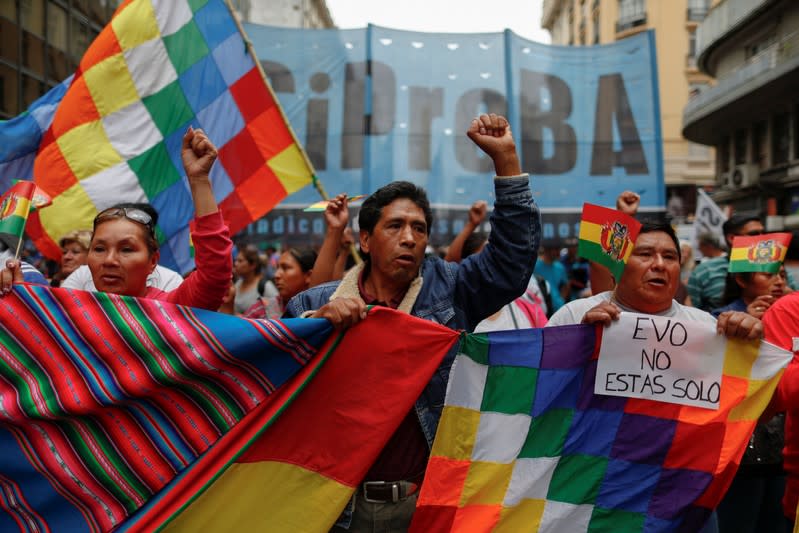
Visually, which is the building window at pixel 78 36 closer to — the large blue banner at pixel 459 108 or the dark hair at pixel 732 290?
the large blue banner at pixel 459 108

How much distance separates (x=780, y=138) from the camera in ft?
75.7

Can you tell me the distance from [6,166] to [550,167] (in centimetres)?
667

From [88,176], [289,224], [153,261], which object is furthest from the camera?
[289,224]

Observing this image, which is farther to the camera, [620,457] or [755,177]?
[755,177]

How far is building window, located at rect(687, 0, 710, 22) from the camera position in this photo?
1407 inches

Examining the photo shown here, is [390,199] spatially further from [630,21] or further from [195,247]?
[630,21]

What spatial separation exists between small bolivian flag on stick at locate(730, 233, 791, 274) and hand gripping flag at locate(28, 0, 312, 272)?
2983mm

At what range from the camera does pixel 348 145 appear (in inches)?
374

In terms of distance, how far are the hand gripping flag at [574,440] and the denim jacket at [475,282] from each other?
0.24 feet

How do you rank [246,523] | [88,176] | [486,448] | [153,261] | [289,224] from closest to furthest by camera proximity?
[246,523], [486,448], [153,261], [88,176], [289,224]

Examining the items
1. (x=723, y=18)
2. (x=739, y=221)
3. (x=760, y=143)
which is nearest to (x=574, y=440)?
(x=739, y=221)

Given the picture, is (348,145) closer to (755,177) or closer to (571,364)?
(571,364)

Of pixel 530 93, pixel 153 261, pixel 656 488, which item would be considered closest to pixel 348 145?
pixel 530 93

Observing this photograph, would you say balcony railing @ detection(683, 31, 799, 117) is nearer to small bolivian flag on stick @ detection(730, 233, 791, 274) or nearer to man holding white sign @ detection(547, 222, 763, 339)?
small bolivian flag on stick @ detection(730, 233, 791, 274)
